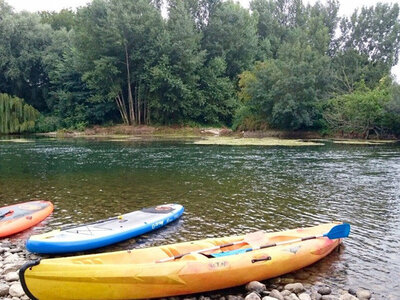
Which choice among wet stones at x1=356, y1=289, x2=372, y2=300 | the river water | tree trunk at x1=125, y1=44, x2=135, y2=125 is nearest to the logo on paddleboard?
the river water

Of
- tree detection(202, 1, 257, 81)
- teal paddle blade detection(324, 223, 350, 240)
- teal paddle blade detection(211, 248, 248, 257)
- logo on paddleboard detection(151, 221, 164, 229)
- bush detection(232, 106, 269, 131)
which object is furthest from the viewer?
tree detection(202, 1, 257, 81)

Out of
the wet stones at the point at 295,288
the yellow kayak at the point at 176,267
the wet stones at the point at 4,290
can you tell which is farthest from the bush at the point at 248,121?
the wet stones at the point at 4,290

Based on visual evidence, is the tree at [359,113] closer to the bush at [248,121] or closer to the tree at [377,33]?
the bush at [248,121]

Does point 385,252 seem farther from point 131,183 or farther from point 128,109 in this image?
point 128,109

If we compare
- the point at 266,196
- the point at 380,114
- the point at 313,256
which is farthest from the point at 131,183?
the point at 380,114

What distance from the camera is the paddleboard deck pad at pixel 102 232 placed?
21.3 feet

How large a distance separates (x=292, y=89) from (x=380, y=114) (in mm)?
8036

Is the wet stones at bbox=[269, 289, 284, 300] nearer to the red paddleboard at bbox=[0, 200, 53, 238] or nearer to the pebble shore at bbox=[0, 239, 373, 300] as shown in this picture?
the pebble shore at bbox=[0, 239, 373, 300]

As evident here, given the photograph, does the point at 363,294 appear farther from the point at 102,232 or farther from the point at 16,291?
the point at 16,291

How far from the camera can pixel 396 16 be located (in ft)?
156

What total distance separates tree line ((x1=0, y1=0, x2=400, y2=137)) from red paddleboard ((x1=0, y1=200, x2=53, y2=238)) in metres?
27.5

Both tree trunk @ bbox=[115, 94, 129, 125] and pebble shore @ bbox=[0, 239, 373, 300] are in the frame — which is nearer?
pebble shore @ bbox=[0, 239, 373, 300]

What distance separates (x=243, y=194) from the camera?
1140 centimetres

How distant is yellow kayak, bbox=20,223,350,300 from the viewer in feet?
15.2
